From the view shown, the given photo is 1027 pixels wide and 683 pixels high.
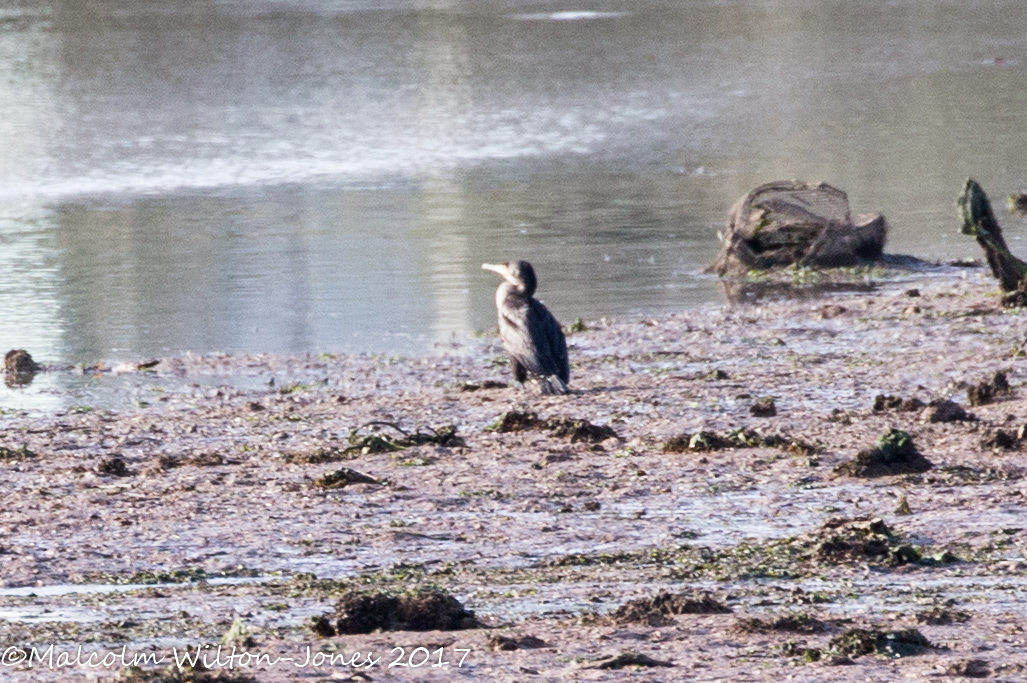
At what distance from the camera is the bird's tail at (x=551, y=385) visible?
10.5m

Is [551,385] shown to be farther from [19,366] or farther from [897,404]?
[19,366]

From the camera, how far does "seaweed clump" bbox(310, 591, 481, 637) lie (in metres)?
5.77

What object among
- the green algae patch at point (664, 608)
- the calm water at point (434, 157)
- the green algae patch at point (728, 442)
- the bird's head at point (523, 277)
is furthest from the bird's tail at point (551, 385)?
the green algae patch at point (664, 608)

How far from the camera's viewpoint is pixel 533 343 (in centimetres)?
1059

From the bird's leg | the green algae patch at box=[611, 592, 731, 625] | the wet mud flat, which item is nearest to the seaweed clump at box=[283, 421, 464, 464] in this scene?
the wet mud flat

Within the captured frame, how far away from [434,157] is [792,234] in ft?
34.2

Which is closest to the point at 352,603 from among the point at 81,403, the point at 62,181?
the point at 81,403

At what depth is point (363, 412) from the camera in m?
10.2

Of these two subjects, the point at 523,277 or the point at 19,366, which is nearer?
the point at 523,277

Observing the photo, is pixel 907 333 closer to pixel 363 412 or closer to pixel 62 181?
pixel 363 412

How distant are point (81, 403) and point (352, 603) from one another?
5.80 metres

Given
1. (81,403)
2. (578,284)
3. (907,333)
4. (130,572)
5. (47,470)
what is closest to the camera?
(130,572)

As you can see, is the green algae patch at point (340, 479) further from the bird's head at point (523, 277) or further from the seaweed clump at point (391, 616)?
the bird's head at point (523, 277)

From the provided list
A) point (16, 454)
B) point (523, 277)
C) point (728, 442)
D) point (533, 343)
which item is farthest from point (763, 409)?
point (16, 454)
